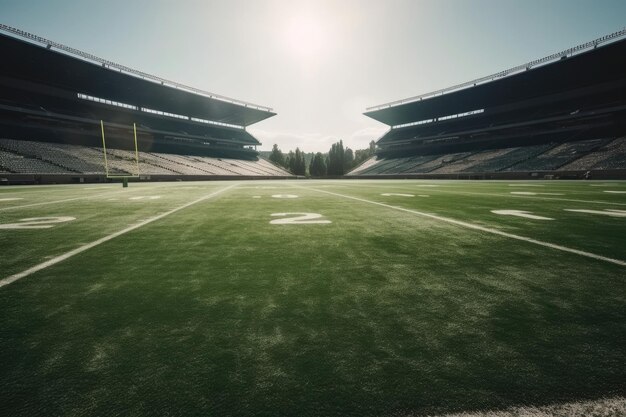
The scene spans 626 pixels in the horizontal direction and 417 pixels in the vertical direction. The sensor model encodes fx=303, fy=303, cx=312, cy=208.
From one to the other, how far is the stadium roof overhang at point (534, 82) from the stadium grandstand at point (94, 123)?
32122 mm

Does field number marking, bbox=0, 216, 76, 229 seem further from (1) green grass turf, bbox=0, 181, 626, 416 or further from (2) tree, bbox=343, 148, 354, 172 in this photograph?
(2) tree, bbox=343, 148, 354, 172

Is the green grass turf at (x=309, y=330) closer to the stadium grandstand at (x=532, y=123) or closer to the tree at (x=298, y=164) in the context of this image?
the stadium grandstand at (x=532, y=123)

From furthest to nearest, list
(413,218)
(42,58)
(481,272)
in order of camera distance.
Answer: (42,58) < (413,218) < (481,272)

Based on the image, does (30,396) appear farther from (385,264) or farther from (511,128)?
(511,128)

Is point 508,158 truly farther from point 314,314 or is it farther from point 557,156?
point 314,314

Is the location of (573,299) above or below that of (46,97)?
below

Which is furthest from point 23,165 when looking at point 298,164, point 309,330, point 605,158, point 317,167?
point 605,158

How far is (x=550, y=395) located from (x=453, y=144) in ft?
177

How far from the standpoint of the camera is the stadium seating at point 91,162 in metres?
28.4

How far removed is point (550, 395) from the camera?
3.55 ft

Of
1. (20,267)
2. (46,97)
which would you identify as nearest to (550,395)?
(20,267)

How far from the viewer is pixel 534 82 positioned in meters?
38.8

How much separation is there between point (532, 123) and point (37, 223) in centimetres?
5006

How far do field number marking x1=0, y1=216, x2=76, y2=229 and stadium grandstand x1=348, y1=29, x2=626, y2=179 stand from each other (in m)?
34.7
